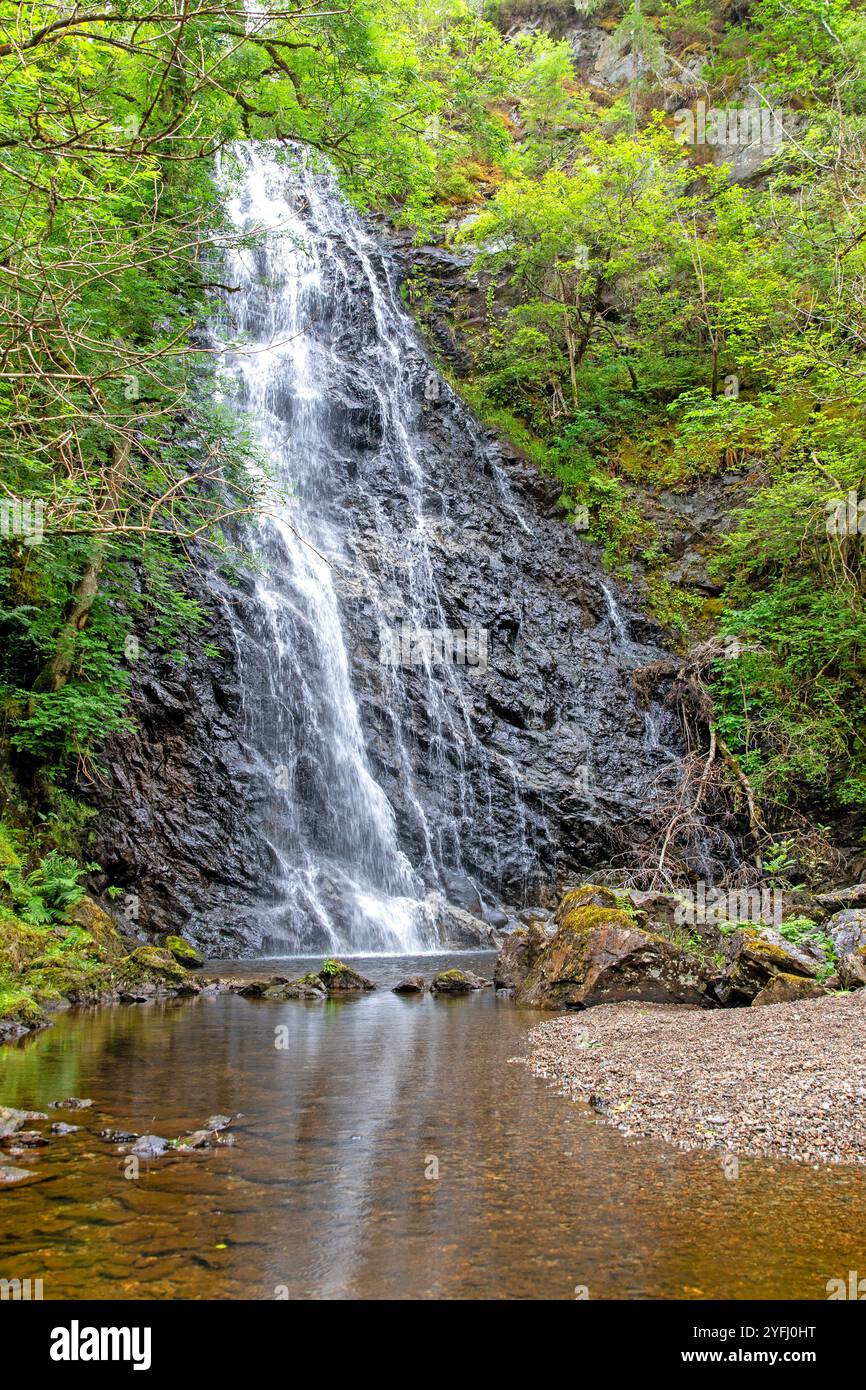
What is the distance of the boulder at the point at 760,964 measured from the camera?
7355 millimetres

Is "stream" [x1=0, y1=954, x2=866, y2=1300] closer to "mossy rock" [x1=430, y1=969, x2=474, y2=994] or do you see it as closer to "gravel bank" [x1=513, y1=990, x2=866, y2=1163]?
"gravel bank" [x1=513, y1=990, x2=866, y2=1163]

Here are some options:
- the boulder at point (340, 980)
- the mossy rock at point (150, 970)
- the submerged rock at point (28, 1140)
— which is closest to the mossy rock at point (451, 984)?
the boulder at point (340, 980)

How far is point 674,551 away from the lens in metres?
21.8

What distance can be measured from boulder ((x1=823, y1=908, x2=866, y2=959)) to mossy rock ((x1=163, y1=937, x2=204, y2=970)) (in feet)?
25.2

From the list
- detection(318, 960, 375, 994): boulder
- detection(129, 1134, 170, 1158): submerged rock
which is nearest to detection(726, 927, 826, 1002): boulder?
detection(318, 960, 375, 994): boulder

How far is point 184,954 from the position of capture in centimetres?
1105

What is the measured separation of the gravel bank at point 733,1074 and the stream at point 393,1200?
0.70 feet

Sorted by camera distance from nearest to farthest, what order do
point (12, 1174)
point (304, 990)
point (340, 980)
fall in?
point (12, 1174)
point (304, 990)
point (340, 980)

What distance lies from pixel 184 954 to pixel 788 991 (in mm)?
7541

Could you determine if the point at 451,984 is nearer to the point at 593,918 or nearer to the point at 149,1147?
the point at 593,918

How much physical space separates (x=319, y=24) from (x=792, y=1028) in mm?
10981

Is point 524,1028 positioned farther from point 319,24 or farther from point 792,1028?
point 319,24

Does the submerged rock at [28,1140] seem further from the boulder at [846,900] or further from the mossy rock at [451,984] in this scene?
the boulder at [846,900]

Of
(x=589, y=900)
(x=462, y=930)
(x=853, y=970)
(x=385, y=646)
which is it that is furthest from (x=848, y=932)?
(x=385, y=646)
